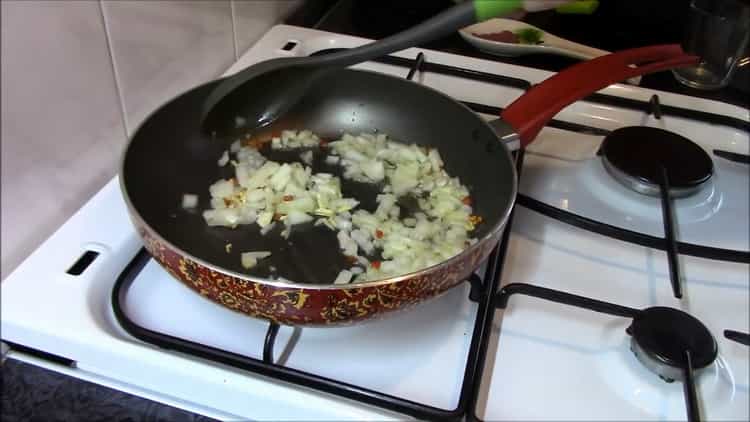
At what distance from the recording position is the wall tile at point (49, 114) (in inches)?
20.6

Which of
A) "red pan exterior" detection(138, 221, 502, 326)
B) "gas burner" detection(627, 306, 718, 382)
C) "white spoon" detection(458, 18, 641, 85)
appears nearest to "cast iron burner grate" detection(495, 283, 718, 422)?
"gas burner" detection(627, 306, 718, 382)

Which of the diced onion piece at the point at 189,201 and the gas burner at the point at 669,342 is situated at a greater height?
the diced onion piece at the point at 189,201

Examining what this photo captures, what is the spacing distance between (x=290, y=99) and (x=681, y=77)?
567 mm

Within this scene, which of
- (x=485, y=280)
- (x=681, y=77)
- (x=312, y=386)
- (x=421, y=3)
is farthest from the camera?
(x=421, y=3)

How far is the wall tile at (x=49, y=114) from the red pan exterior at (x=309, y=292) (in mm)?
134

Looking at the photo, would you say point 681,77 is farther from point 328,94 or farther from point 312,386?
point 312,386

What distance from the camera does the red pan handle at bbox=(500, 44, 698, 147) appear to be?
646 millimetres

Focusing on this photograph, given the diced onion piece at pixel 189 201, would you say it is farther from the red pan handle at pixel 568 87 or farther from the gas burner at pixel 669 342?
the gas burner at pixel 669 342

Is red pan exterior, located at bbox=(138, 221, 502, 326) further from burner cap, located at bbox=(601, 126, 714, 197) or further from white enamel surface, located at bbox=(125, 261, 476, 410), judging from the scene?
burner cap, located at bbox=(601, 126, 714, 197)

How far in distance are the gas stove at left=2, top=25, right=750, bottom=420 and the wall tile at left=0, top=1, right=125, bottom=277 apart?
23 millimetres

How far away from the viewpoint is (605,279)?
63 centimetres

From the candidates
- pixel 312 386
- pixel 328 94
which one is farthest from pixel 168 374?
pixel 328 94

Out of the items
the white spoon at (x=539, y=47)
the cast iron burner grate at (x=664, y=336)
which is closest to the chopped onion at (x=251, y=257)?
the cast iron burner grate at (x=664, y=336)

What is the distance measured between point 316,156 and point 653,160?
A: 37 cm
